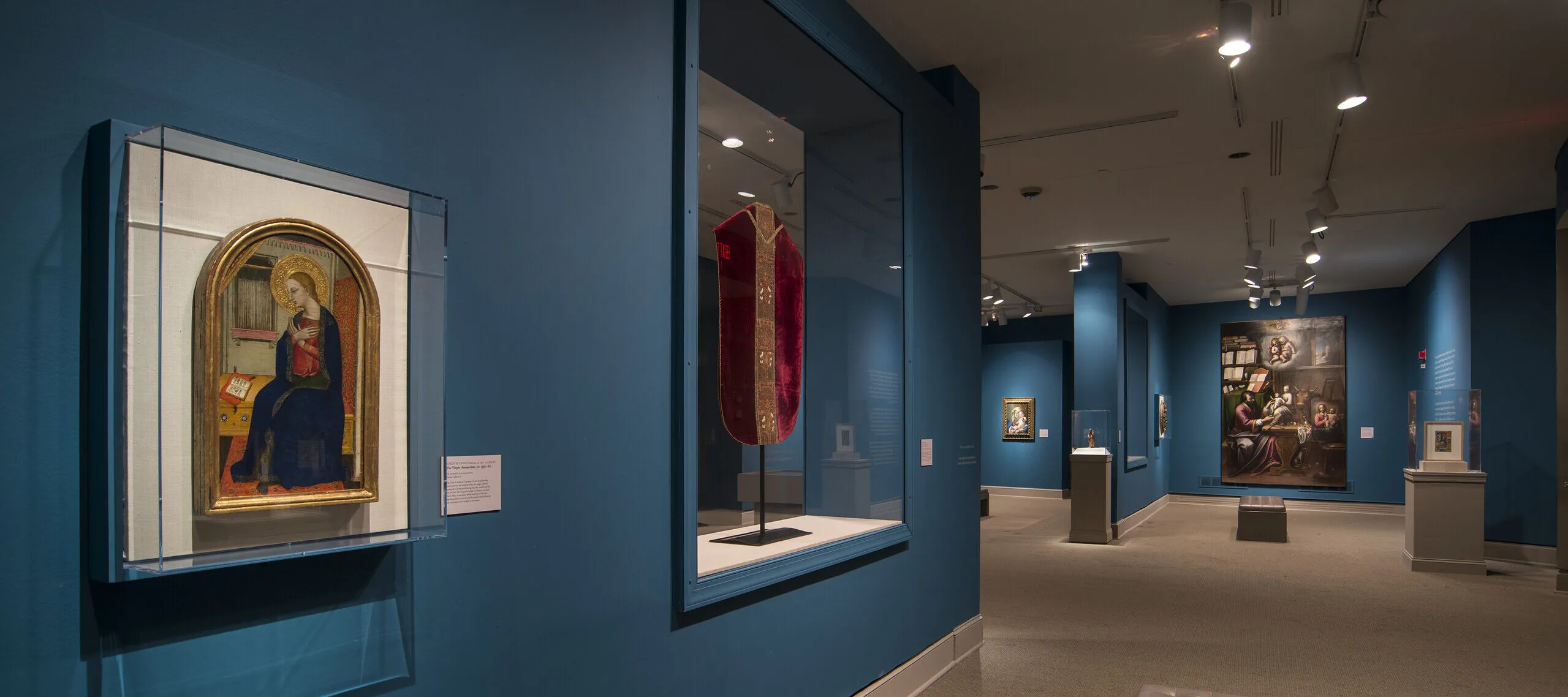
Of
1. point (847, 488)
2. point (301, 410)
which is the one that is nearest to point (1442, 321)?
point (847, 488)

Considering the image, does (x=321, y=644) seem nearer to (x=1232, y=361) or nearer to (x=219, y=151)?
(x=219, y=151)

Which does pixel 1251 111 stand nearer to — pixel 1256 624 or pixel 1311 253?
pixel 1256 624

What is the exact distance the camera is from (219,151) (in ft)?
5.17

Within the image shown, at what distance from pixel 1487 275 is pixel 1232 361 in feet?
19.0

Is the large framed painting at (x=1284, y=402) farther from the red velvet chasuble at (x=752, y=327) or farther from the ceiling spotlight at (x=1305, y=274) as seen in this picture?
the red velvet chasuble at (x=752, y=327)

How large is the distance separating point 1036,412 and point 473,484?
48.8 feet

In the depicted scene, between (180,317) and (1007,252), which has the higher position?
(1007,252)

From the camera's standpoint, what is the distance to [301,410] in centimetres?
167

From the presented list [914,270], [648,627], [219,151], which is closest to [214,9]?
[219,151]

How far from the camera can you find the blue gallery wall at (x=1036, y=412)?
15883 millimetres

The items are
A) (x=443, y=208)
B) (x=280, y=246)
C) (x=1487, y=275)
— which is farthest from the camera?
(x=1487, y=275)

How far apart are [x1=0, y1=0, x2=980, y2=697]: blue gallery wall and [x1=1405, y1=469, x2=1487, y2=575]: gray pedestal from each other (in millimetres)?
6926

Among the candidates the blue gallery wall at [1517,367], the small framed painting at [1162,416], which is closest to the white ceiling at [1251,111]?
the blue gallery wall at [1517,367]

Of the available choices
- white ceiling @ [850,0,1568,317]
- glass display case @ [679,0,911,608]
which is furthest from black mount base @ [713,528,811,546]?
white ceiling @ [850,0,1568,317]
